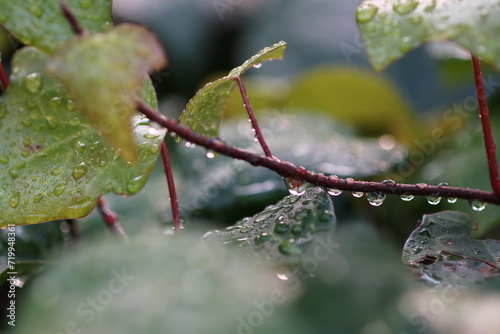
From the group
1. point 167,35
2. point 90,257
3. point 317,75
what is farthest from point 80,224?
point 167,35

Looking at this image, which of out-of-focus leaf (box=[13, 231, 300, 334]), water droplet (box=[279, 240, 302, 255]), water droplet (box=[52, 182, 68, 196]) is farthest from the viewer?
water droplet (box=[52, 182, 68, 196])

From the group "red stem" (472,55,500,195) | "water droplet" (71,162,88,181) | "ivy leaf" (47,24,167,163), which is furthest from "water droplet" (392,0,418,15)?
"water droplet" (71,162,88,181)

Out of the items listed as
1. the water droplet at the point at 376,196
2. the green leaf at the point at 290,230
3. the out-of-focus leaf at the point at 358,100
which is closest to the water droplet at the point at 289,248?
the green leaf at the point at 290,230

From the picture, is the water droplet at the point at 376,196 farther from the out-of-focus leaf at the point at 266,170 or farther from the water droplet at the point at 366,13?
the out-of-focus leaf at the point at 266,170

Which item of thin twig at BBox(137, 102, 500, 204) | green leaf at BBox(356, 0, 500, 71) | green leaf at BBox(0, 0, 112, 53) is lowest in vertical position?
thin twig at BBox(137, 102, 500, 204)

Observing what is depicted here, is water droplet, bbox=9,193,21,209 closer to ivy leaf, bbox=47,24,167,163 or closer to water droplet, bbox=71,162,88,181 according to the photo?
water droplet, bbox=71,162,88,181

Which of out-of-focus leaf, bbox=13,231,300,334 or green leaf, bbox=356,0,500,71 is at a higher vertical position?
green leaf, bbox=356,0,500,71
